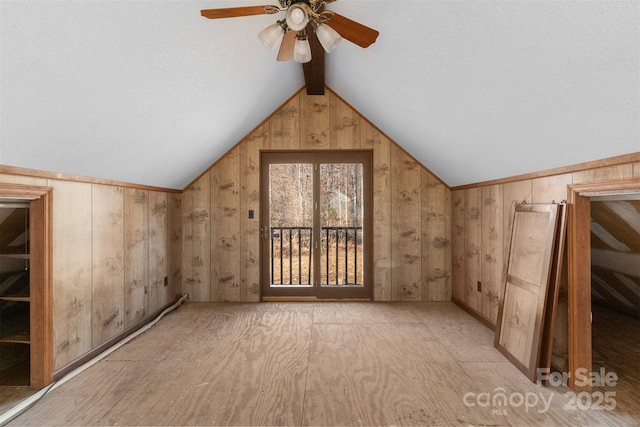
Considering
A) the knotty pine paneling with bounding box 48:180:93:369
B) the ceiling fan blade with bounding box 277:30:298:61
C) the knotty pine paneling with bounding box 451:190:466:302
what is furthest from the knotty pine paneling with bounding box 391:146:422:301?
the knotty pine paneling with bounding box 48:180:93:369

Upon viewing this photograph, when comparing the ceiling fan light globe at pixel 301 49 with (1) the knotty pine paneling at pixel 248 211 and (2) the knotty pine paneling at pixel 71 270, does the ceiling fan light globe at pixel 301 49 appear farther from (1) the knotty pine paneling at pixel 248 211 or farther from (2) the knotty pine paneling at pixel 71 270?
(1) the knotty pine paneling at pixel 248 211

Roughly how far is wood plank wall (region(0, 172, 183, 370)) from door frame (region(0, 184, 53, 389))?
69 mm

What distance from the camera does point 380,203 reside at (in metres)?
4.25

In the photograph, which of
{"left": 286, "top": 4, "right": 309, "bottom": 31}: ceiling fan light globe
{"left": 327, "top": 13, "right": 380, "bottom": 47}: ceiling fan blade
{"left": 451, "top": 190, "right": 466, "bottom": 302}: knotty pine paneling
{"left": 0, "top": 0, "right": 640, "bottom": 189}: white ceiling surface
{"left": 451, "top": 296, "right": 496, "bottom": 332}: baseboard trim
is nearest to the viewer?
{"left": 0, "top": 0, "right": 640, "bottom": 189}: white ceiling surface

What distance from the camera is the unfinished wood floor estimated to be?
190cm

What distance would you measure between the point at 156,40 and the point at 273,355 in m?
2.43

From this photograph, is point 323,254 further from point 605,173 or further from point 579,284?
point 605,173

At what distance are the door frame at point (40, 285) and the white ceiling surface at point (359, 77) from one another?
0.30m

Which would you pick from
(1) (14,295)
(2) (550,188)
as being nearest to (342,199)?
(2) (550,188)

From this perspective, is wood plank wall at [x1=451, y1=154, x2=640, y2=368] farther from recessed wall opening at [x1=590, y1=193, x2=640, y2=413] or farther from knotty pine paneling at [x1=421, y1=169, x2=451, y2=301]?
recessed wall opening at [x1=590, y1=193, x2=640, y2=413]

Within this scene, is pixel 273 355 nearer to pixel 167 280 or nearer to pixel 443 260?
pixel 167 280

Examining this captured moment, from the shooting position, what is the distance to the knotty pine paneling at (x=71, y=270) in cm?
230

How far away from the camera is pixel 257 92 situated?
3.33 m

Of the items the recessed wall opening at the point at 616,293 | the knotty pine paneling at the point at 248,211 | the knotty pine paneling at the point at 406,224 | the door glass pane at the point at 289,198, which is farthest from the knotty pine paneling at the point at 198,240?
the recessed wall opening at the point at 616,293
